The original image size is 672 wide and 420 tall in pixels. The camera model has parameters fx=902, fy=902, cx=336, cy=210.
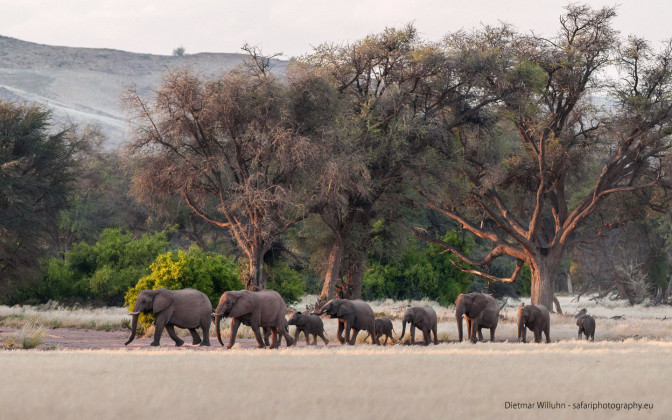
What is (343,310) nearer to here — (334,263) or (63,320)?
(334,263)

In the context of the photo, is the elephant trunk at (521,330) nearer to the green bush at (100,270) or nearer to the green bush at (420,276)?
the green bush at (100,270)

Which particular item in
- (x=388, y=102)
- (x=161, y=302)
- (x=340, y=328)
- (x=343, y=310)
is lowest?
(x=340, y=328)

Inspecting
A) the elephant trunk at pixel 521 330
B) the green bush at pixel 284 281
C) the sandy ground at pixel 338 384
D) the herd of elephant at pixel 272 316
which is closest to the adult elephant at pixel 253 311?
the herd of elephant at pixel 272 316

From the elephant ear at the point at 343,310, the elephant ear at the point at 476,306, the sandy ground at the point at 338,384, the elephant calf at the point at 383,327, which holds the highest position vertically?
the sandy ground at the point at 338,384

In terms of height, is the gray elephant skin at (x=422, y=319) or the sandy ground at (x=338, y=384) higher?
the sandy ground at (x=338, y=384)

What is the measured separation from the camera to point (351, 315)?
2522 centimetres

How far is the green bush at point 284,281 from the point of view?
42.6 meters

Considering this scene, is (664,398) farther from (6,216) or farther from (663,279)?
(663,279)

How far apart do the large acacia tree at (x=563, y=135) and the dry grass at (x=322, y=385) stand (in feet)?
76.4

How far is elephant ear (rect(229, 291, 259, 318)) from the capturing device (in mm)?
22344

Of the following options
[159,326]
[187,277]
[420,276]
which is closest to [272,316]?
[159,326]

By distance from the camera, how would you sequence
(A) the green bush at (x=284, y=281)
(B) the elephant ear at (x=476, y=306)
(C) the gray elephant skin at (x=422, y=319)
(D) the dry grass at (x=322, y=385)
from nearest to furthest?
(D) the dry grass at (x=322, y=385), (C) the gray elephant skin at (x=422, y=319), (B) the elephant ear at (x=476, y=306), (A) the green bush at (x=284, y=281)

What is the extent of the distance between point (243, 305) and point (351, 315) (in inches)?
155

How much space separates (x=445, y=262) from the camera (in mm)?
57438
